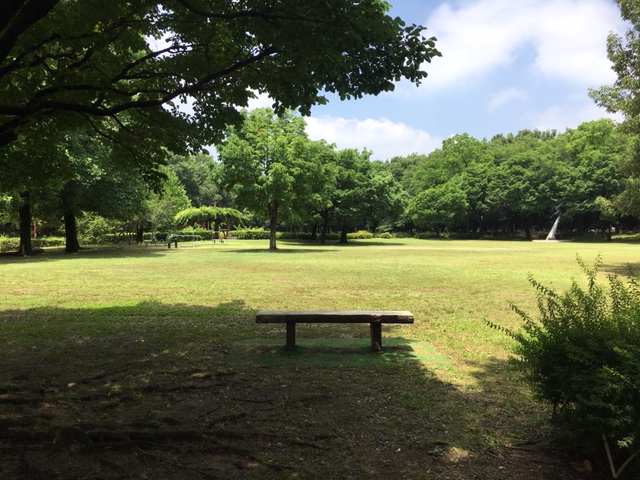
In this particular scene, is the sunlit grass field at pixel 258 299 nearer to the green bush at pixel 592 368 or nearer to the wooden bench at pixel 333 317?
the green bush at pixel 592 368

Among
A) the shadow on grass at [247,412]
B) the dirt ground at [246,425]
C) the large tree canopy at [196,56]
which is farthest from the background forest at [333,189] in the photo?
the dirt ground at [246,425]

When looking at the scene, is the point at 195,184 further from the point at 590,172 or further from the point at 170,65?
the point at 170,65

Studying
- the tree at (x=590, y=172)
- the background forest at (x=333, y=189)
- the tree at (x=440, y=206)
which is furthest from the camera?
the tree at (x=440, y=206)

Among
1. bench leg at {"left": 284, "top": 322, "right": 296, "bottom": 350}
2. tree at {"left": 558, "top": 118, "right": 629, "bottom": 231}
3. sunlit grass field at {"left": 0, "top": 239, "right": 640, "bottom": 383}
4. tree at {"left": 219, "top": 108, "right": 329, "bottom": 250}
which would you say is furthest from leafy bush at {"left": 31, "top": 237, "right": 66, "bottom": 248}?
tree at {"left": 558, "top": 118, "right": 629, "bottom": 231}

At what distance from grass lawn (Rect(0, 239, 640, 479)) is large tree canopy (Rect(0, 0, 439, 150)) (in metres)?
3.33

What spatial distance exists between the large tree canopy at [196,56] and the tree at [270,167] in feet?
66.5

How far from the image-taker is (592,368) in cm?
304

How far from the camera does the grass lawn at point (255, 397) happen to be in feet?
11.0

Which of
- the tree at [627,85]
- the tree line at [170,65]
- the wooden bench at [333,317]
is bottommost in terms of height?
the wooden bench at [333,317]

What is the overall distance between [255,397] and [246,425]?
0.65 meters

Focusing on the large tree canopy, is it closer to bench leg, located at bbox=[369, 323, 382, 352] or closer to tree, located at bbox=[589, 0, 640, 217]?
bench leg, located at bbox=[369, 323, 382, 352]

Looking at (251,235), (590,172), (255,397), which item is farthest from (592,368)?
(590,172)

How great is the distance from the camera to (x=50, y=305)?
31.9ft

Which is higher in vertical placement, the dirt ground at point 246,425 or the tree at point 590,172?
the tree at point 590,172
